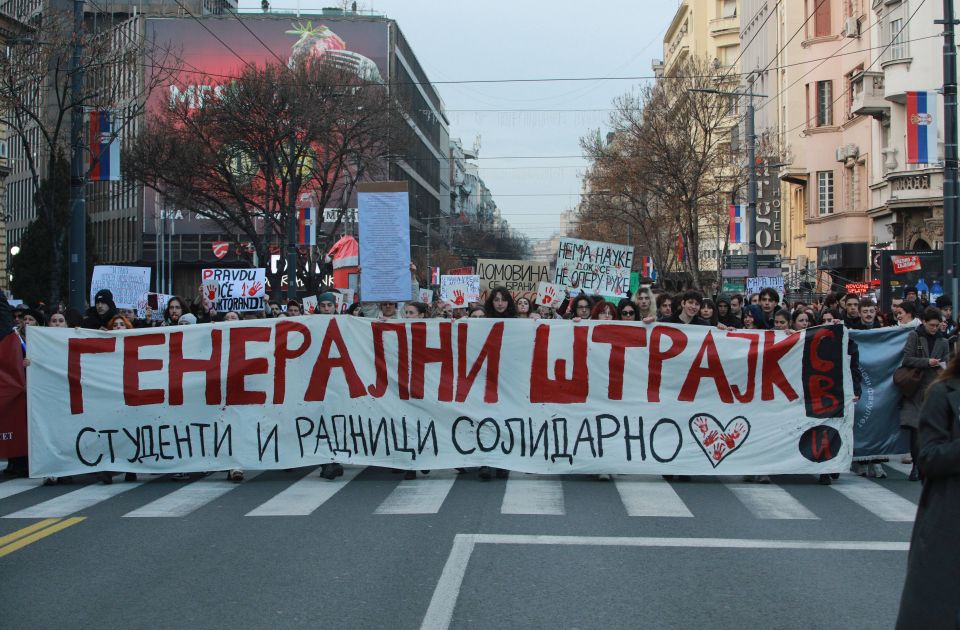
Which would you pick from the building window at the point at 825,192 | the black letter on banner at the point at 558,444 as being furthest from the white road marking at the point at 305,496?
the building window at the point at 825,192

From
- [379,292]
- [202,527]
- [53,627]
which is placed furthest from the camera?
[379,292]

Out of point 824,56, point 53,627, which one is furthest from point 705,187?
point 53,627

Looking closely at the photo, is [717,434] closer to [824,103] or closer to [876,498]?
[876,498]

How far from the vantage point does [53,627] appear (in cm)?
598

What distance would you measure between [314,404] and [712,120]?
129ft

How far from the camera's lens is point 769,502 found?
1011cm

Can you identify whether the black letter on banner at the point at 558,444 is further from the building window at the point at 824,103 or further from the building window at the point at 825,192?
the building window at the point at 824,103

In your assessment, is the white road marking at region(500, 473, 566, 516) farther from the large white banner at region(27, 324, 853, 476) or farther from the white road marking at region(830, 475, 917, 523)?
the white road marking at region(830, 475, 917, 523)

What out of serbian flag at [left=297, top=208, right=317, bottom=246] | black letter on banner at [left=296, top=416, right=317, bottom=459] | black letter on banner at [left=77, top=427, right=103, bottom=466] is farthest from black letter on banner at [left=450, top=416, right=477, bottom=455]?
serbian flag at [left=297, top=208, right=317, bottom=246]

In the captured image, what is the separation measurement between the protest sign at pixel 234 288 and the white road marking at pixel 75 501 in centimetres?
926

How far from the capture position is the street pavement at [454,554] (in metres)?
6.25

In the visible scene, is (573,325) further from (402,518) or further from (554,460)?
(402,518)

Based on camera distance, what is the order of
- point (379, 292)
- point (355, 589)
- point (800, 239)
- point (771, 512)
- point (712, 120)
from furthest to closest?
1. point (800, 239)
2. point (712, 120)
3. point (379, 292)
4. point (771, 512)
5. point (355, 589)

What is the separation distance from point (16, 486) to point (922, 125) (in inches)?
703
